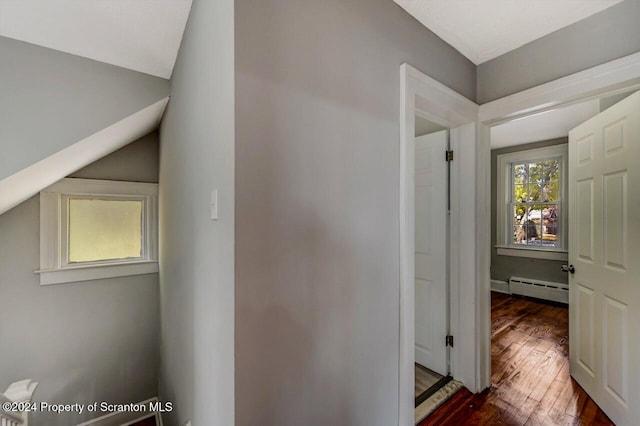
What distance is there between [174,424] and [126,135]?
2238 mm

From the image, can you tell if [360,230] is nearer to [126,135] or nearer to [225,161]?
[225,161]

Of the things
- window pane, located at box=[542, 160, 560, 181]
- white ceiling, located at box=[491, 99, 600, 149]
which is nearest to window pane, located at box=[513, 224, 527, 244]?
window pane, located at box=[542, 160, 560, 181]

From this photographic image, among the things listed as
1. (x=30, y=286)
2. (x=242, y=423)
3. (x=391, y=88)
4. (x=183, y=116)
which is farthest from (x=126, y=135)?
(x=242, y=423)

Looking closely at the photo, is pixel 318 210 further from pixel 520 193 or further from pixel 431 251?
pixel 520 193

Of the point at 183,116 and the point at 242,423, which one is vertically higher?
the point at 183,116

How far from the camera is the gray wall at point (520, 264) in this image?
157 inches

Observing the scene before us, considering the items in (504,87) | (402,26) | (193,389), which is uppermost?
(402,26)

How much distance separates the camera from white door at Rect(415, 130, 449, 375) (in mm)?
2088

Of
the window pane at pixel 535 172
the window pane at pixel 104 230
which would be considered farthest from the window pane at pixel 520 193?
the window pane at pixel 104 230

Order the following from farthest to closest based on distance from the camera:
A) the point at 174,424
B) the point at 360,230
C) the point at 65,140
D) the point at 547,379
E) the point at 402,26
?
the point at 547,379 < the point at 174,424 < the point at 65,140 < the point at 402,26 < the point at 360,230

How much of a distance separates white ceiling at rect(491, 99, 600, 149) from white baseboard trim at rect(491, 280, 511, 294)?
238 cm

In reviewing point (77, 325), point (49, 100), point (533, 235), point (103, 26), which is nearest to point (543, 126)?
point (533, 235)

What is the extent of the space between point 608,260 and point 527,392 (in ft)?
3.67

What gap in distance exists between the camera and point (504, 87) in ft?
5.99
